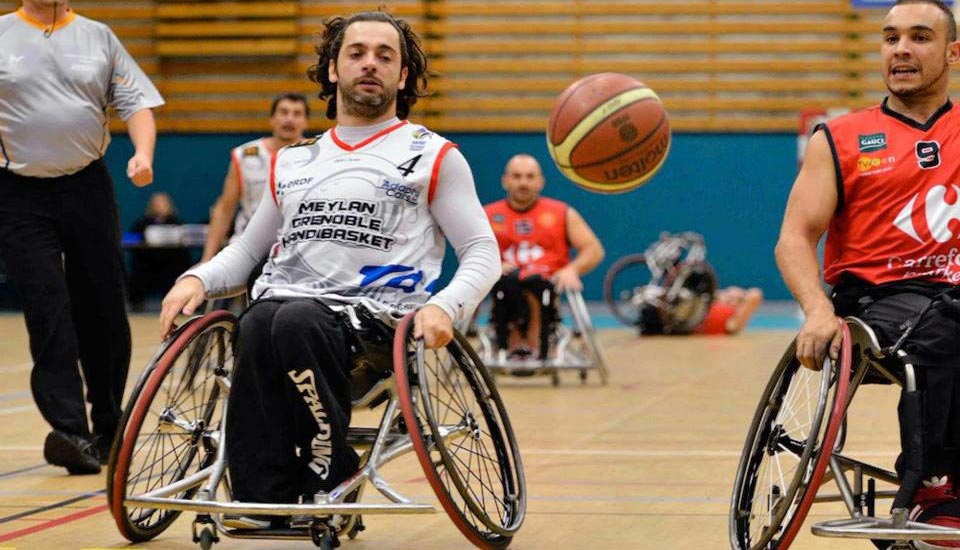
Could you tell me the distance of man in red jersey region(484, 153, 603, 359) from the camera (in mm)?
8016

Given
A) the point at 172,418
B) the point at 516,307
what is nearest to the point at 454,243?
the point at 172,418

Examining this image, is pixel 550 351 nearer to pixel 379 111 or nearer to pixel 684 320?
pixel 684 320

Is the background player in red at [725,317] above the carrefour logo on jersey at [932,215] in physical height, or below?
below

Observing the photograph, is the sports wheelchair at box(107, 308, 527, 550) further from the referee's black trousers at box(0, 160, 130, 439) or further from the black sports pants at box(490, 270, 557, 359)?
the black sports pants at box(490, 270, 557, 359)

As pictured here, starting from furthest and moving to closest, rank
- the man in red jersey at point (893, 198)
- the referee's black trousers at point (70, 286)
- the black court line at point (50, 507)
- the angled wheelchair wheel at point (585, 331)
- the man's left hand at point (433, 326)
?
the angled wheelchair wheel at point (585, 331), the referee's black trousers at point (70, 286), the black court line at point (50, 507), the man in red jersey at point (893, 198), the man's left hand at point (433, 326)

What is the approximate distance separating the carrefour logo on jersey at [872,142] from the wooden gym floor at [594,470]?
37.8 inches

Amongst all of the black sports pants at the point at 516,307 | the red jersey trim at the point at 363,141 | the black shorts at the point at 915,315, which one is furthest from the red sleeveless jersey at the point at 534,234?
the black shorts at the point at 915,315

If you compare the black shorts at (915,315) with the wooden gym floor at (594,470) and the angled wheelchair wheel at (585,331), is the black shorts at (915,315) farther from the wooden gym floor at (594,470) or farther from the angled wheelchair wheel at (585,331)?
the angled wheelchair wheel at (585,331)

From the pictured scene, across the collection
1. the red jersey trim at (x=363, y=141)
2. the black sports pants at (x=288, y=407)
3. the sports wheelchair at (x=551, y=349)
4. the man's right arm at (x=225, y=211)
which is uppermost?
the red jersey trim at (x=363, y=141)

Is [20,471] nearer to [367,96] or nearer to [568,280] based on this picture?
[367,96]

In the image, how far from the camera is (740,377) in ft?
27.1

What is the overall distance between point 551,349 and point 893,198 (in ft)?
16.3

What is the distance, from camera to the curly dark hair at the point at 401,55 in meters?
3.71

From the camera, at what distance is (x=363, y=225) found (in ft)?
11.5
